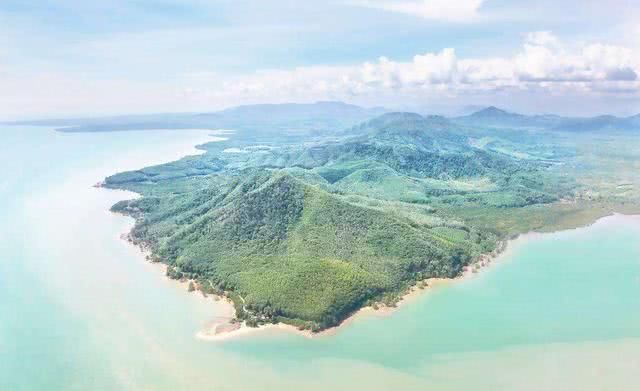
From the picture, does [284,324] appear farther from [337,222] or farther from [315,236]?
[337,222]

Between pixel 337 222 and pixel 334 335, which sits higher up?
pixel 337 222

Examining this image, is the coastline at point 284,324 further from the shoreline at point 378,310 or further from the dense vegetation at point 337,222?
the dense vegetation at point 337,222

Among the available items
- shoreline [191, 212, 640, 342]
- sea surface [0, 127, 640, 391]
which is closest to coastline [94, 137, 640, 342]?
shoreline [191, 212, 640, 342]

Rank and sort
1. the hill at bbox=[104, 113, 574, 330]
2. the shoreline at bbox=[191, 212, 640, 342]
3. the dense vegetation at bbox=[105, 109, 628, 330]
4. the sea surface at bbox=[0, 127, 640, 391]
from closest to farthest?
the sea surface at bbox=[0, 127, 640, 391], the shoreline at bbox=[191, 212, 640, 342], the hill at bbox=[104, 113, 574, 330], the dense vegetation at bbox=[105, 109, 628, 330]

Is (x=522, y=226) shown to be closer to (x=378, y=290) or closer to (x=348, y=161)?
(x=378, y=290)

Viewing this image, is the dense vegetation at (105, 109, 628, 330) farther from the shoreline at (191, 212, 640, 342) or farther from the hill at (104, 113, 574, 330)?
the shoreline at (191, 212, 640, 342)

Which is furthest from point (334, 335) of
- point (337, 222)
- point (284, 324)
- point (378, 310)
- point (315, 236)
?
point (337, 222)

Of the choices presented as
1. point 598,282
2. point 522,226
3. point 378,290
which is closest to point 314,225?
point 378,290
